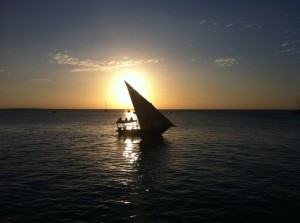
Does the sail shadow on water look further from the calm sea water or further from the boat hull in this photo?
the boat hull

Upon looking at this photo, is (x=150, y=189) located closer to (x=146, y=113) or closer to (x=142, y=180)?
(x=142, y=180)

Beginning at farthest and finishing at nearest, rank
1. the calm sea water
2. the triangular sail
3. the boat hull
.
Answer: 1. the boat hull
2. the triangular sail
3. the calm sea water

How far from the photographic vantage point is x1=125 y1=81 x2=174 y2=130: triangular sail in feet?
188

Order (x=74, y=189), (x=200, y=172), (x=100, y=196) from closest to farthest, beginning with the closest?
1. (x=100, y=196)
2. (x=74, y=189)
3. (x=200, y=172)

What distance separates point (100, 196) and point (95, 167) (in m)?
12.0

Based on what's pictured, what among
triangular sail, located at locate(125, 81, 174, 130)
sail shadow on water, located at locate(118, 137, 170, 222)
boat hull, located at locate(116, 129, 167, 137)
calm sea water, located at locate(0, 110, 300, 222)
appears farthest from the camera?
boat hull, located at locate(116, 129, 167, 137)

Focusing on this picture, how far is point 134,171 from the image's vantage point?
30797mm

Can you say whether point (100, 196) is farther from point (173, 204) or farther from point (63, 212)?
point (173, 204)

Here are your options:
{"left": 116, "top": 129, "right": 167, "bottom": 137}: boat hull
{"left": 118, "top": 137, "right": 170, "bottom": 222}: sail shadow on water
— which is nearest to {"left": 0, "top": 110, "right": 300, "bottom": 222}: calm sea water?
{"left": 118, "top": 137, "right": 170, "bottom": 222}: sail shadow on water

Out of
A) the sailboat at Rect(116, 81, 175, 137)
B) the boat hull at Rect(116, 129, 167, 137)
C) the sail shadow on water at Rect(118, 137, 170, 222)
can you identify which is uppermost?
the sailboat at Rect(116, 81, 175, 137)

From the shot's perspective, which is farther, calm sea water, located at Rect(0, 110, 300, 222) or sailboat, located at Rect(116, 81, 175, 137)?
sailboat, located at Rect(116, 81, 175, 137)

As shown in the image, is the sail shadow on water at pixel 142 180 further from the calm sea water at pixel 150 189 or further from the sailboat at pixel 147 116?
the sailboat at pixel 147 116

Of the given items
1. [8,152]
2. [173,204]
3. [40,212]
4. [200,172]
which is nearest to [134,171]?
[200,172]

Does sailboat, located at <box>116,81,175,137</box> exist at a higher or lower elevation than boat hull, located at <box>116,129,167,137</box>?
higher
